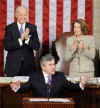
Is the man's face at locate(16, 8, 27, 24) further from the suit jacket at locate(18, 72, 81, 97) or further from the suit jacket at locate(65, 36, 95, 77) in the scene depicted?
the suit jacket at locate(18, 72, 81, 97)

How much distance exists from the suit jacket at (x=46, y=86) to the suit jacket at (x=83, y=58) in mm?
590

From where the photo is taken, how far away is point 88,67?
3.88m

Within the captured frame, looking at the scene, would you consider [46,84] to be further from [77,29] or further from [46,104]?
[77,29]

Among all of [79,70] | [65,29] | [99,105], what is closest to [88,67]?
[79,70]

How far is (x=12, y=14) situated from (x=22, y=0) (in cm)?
29

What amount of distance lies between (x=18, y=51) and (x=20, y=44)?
21cm

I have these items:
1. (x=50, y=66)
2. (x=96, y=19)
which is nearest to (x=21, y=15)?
(x=50, y=66)

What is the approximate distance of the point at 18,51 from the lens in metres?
4.29

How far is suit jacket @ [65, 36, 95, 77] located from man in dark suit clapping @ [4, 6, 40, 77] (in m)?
0.48

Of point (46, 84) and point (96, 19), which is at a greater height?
point (96, 19)

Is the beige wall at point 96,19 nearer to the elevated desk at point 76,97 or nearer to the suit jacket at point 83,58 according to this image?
the suit jacket at point 83,58

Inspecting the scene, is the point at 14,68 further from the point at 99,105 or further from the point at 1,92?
the point at 99,105

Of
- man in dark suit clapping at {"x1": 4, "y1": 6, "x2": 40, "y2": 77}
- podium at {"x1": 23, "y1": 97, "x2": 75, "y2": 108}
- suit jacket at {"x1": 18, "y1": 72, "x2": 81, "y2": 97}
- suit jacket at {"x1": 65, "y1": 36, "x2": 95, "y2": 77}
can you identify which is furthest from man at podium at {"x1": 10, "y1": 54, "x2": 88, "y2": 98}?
man in dark suit clapping at {"x1": 4, "y1": 6, "x2": 40, "y2": 77}

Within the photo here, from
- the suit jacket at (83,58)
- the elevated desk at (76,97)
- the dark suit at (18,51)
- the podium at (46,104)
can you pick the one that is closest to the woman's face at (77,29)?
the suit jacket at (83,58)
